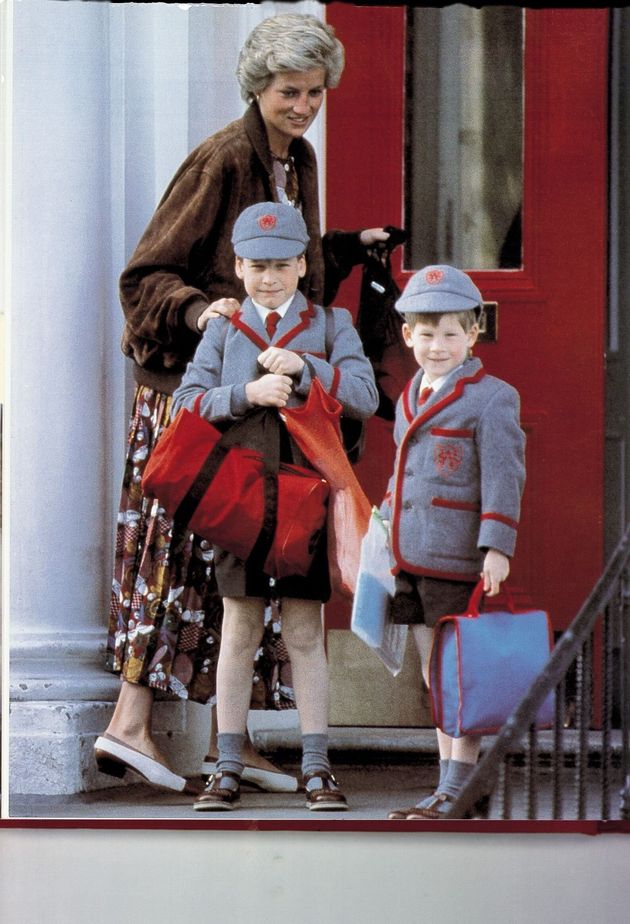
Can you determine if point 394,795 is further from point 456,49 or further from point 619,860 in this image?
point 456,49

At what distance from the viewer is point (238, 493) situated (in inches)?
212

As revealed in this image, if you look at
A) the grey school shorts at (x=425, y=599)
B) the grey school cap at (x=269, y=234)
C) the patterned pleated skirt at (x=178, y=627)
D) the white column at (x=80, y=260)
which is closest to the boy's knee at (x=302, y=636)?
the patterned pleated skirt at (x=178, y=627)

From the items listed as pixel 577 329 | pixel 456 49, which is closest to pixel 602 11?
pixel 456 49

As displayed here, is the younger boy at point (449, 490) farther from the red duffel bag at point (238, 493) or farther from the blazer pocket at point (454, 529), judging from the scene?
the red duffel bag at point (238, 493)

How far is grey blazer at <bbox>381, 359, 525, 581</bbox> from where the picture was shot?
5.34 meters

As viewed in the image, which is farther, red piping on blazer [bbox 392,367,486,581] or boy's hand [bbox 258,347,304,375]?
boy's hand [bbox 258,347,304,375]

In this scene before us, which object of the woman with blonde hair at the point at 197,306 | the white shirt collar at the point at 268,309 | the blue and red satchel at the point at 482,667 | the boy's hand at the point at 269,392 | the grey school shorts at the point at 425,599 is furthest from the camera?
the woman with blonde hair at the point at 197,306

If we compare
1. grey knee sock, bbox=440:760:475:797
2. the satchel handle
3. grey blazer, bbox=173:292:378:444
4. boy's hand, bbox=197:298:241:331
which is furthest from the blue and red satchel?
boy's hand, bbox=197:298:241:331

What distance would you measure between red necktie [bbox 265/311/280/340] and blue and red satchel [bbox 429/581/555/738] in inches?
42.4

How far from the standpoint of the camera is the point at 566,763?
19.2ft

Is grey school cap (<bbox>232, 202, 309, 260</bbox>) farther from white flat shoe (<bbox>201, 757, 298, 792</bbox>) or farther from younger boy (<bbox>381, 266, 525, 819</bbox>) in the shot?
white flat shoe (<bbox>201, 757, 298, 792</bbox>)

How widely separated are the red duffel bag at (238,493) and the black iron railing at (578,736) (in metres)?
0.88

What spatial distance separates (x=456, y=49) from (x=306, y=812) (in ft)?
8.74

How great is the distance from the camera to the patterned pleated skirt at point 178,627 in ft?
18.6
